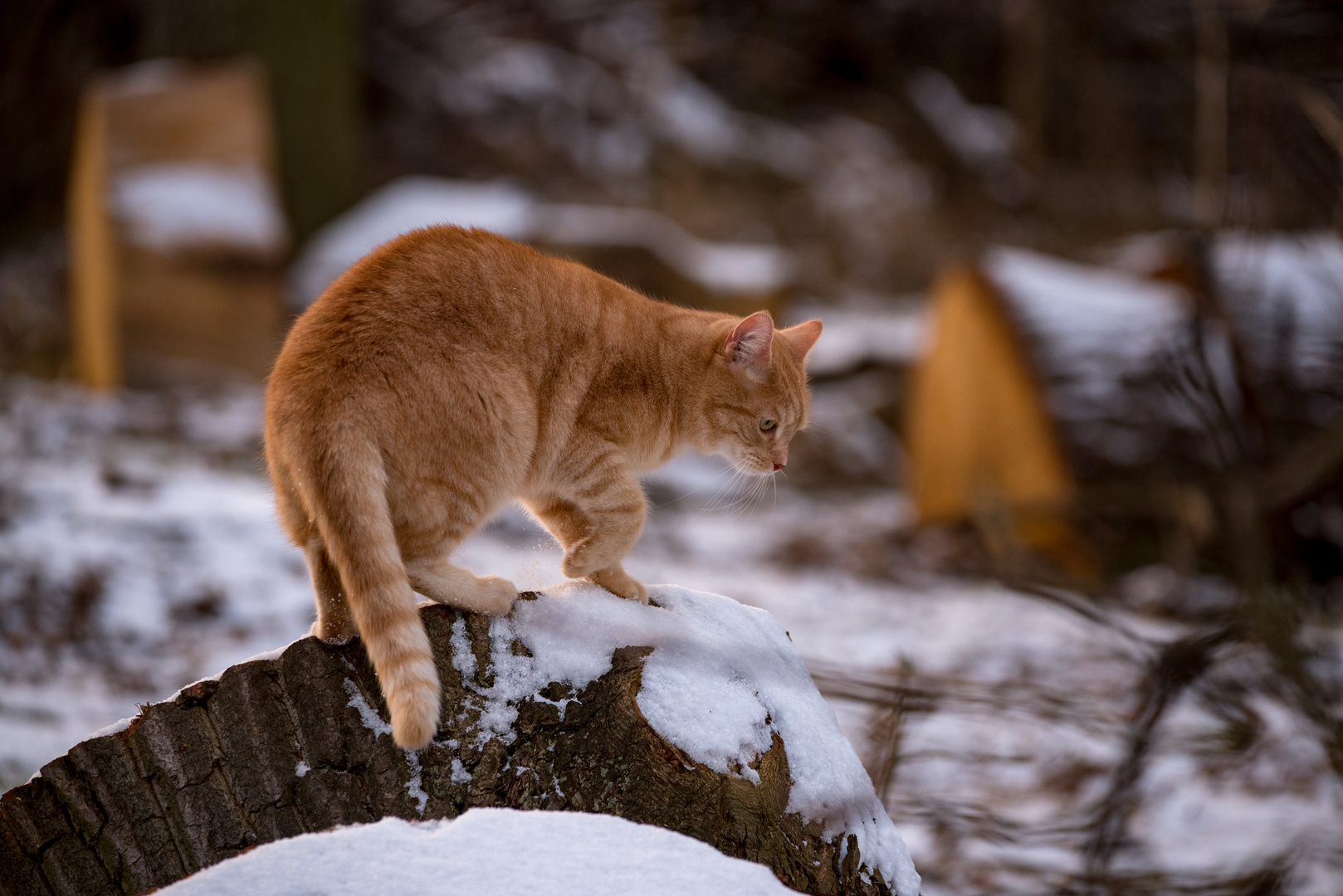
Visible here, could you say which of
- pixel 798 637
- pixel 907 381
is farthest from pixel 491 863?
pixel 907 381

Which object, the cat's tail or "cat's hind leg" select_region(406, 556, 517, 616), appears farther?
"cat's hind leg" select_region(406, 556, 517, 616)

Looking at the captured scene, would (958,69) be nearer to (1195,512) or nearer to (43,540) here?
(1195,512)

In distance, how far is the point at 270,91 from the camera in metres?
5.89

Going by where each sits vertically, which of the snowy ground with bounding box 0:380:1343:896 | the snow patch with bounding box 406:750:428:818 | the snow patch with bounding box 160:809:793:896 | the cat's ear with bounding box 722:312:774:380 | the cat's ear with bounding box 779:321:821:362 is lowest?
the snowy ground with bounding box 0:380:1343:896

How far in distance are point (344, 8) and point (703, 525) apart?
12.6 feet

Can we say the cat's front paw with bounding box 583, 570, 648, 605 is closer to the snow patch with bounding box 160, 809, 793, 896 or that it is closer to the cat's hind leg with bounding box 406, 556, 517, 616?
the cat's hind leg with bounding box 406, 556, 517, 616

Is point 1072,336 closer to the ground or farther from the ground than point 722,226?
farther from the ground

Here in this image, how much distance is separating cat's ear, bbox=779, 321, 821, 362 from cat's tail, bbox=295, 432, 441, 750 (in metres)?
1.09

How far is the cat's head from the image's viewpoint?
2201 mm

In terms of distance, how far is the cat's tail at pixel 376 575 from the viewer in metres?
1.52

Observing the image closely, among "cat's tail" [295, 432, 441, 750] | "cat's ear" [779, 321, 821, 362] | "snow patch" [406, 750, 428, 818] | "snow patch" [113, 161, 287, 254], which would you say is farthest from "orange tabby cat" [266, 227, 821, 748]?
"snow patch" [113, 161, 287, 254]

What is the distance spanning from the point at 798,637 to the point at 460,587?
7.43 feet

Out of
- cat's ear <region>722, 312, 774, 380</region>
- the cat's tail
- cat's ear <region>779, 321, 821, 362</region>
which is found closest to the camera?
the cat's tail

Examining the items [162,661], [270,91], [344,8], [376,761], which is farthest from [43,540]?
[344,8]
